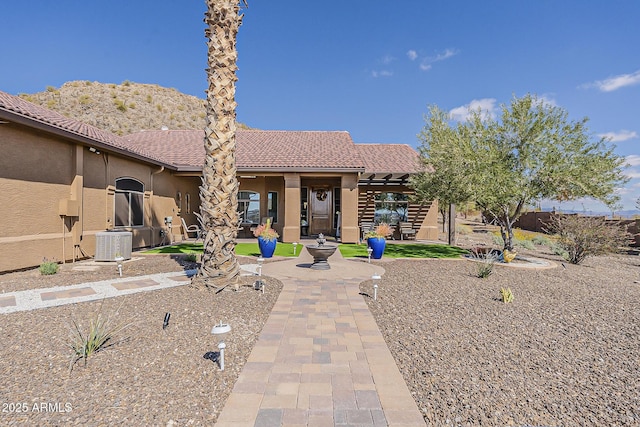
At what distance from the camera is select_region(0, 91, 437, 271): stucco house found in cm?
859

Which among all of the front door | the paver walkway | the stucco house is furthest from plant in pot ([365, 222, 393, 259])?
the front door

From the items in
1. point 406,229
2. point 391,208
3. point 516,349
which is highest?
point 391,208

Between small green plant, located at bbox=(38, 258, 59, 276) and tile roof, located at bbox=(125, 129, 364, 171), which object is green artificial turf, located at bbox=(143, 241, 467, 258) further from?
tile roof, located at bbox=(125, 129, 364, 171)

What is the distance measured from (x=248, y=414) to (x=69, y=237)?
10407 mm

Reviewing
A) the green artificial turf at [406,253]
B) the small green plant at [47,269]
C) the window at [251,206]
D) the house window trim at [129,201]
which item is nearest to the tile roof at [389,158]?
the green artificial turf at [406,253]

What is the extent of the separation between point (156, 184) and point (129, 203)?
2.05 metres

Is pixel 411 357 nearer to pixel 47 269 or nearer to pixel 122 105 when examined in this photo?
pixel 47 269

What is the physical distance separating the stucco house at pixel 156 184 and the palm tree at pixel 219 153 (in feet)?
17.0

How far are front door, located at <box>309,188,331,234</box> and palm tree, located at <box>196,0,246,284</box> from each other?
12162mm

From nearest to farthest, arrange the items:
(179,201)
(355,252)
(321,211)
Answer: (355,252)
(179,201)
(321,211)

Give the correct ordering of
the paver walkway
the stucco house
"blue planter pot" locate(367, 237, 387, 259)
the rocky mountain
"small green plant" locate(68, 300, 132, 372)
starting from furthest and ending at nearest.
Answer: the rocky mountain
"blue planter pot" locate(367, 237, 387, 259)
the stucco house
"small green plant" locate(68, 300, 132, 372)
the paver walkway

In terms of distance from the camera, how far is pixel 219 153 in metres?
6.92

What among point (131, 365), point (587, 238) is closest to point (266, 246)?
point (131, 365)

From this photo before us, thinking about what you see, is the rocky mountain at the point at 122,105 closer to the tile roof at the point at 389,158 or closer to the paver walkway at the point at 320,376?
the tile roof at the point at 389,158
